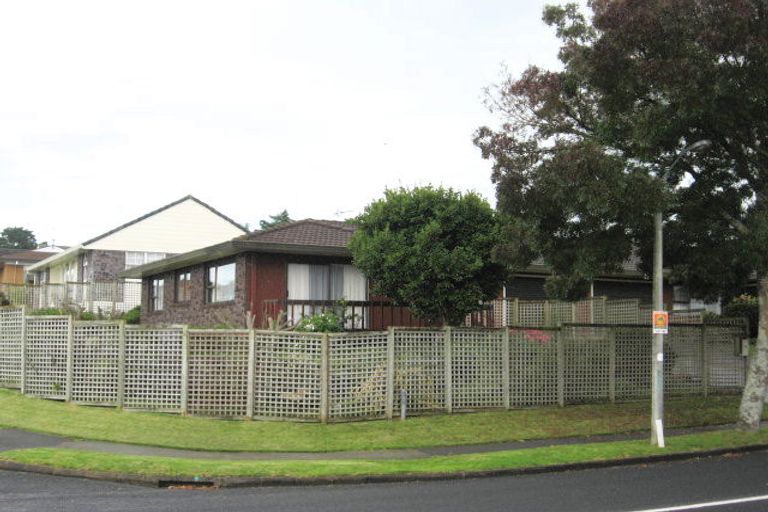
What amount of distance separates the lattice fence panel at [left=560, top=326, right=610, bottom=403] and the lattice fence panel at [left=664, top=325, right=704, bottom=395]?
1886 mm

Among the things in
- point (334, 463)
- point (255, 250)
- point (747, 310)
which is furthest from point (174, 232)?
point (334, 463)

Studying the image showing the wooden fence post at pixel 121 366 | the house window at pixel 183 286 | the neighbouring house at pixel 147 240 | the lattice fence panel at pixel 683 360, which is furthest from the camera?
the neighbouring house at pixel 147 240

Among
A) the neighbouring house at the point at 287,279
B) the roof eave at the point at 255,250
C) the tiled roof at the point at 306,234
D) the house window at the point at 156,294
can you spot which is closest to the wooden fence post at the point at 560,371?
the neighbouring house at the point at 287,279

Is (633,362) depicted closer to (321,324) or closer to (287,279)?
(321,324)

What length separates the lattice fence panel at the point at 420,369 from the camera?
16.3 meters

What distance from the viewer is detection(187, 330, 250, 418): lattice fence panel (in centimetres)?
1567

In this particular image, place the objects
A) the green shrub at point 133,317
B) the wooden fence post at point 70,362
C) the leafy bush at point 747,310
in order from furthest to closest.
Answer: the green shrub at point 133,317
the leafy bush at point 747,310
the wooden fence post at point 70,362

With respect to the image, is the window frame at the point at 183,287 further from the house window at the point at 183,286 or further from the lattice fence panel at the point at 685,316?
the lattice fence panel at the point at 685,316

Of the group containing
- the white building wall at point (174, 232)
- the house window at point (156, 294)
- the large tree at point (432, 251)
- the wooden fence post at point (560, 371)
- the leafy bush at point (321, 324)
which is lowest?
the wooden fence post at point (560, 371)

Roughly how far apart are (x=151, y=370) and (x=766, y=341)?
12.4 metres

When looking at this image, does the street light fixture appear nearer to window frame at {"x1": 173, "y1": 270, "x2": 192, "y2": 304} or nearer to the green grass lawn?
the green grass lawn

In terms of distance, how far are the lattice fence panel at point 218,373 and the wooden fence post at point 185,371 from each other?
62mm

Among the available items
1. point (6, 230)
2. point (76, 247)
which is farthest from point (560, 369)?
point (6, 230)

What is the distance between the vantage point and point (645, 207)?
13.1 meters
